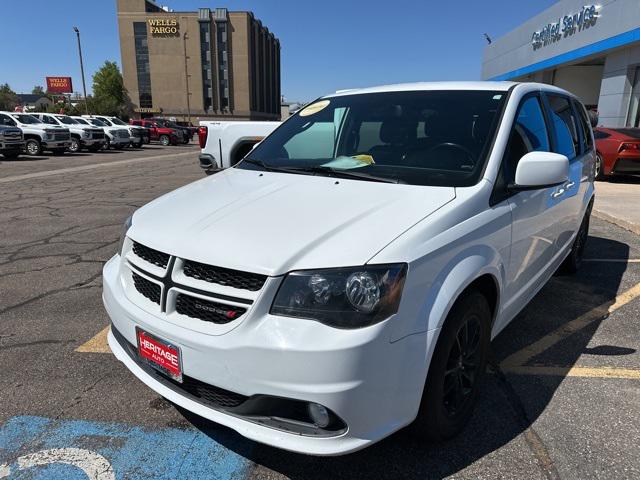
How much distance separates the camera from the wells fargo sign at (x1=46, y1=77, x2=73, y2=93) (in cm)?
9750

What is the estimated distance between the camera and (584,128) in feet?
16.0

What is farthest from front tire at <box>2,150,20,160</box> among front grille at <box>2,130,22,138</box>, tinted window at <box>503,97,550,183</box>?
tinted window at <box>503,97,550,183</box>

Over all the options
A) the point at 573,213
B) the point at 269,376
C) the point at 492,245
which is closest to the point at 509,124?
the point at 492,245

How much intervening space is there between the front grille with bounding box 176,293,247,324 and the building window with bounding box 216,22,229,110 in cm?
8329

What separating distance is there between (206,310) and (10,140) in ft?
71.1

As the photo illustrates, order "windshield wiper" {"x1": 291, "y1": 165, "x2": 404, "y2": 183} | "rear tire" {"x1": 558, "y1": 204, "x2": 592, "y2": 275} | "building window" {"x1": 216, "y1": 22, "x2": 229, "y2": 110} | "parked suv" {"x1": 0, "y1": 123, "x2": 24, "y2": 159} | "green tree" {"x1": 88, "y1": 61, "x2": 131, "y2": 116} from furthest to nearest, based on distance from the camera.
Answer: "building window" {"x1": 216, "y1": 22, "x2": 229, "y2": 110}, "green tree" {"x1": 88, "y1": 61, "x2": 131, "y2": 116}, "parked suv" {"x1": 0, "y1": 123, "x2": 24, "y2": 159}, "rear tire" {"x1": 558, "y1": 204, "x2": 592, "y2": 275}, "windshield wiper" {"x1": 291, "y1": 165, "x2": 404, "y2": 183}

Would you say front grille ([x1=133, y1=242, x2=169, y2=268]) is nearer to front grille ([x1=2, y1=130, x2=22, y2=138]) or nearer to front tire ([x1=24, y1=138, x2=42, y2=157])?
front grille ([x1=2, y1=130, x2=22, y2=138])

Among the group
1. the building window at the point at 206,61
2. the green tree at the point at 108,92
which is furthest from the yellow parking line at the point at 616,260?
the building window at the point at 206,61

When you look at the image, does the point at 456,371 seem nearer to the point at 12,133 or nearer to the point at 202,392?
the point at 202,392

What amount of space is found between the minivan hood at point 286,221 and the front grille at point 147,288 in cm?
19

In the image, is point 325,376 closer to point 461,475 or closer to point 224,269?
point 224,269

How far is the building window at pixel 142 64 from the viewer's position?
261ft

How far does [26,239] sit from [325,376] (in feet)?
20.9

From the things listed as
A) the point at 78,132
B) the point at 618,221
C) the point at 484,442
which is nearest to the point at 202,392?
the point at 484,442
